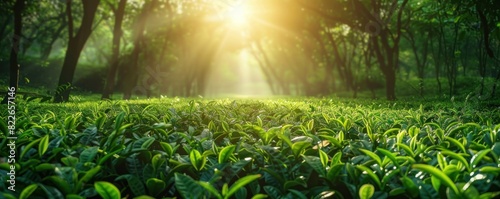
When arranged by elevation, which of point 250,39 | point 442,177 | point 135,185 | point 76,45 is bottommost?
point 135,185

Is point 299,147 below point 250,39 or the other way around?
below

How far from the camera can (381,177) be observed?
1865mm

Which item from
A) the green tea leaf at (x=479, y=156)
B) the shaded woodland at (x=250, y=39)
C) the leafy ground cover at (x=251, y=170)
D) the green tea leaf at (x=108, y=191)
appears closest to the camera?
the green tea leaf at (x=108, y=191)

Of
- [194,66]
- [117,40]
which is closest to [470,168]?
[117,40]

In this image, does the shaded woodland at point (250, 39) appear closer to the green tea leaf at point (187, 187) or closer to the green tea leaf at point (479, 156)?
the green tea leaf at point (187, 187)

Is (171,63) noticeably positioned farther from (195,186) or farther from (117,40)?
(195,186)

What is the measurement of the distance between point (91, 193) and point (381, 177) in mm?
1359

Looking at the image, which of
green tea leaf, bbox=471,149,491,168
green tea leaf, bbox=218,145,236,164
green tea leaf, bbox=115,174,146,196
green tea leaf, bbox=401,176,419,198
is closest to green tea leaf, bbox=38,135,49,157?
green tea leaf, bbox=115,174,146,196

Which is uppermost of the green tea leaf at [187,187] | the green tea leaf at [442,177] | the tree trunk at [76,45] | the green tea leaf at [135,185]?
the tree trunk at [76,45]

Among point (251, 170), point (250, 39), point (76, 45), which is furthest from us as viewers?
point (250, 39)

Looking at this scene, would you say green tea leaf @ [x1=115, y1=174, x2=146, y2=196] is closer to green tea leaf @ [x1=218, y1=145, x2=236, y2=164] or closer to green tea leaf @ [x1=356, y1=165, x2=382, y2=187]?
green tea leaf @ [x1=218, y1=145, x2=236, y2=164]

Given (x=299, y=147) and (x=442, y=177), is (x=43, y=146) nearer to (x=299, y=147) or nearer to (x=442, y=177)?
(x=299, y=147)

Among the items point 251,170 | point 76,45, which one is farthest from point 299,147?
point 76,45

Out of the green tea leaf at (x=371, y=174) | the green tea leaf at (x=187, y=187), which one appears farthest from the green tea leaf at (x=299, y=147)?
the green tea leaf at (x=187, y=187)
